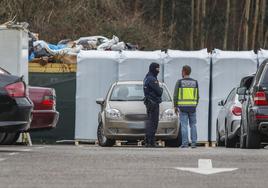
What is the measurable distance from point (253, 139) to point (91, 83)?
9534 millimetres

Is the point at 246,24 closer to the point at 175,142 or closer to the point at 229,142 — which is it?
the point at 175,142

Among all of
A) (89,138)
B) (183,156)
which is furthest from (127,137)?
(183,156)

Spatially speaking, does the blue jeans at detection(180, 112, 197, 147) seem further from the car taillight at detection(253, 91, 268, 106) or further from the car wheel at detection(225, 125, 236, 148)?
the car taillight at detection(253, 91, 268, 106)

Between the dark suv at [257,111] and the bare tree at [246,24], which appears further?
the bare tree at [246,24]

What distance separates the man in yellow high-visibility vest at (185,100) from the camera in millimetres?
22938

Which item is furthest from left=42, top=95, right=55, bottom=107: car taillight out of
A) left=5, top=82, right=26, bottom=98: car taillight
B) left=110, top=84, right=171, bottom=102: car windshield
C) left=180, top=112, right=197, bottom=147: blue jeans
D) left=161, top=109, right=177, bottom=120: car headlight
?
left=5, top=82, right=26, bottom=98: car taillight

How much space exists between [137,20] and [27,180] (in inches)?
1362

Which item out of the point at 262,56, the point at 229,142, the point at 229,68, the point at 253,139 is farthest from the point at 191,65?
the point at 253,139

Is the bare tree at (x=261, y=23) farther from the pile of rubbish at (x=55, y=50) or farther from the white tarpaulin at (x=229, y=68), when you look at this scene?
the white tarpaulin at (x=229, y=68)

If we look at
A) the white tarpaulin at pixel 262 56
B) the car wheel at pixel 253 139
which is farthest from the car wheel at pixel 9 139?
the white tarpaulin at pixel 262 56

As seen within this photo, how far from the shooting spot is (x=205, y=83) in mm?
28156

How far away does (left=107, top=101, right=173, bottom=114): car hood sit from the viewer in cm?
2323

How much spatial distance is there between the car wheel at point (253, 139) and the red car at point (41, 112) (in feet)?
13.0

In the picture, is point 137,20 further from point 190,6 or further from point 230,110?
point 230,110
